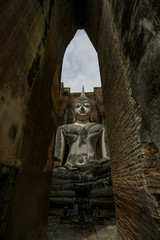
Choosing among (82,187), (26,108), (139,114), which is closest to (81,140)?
(82,187)

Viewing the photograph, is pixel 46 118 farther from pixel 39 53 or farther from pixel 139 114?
pixel 139 114

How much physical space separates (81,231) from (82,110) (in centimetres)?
649

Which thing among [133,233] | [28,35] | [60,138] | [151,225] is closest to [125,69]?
[28,35]

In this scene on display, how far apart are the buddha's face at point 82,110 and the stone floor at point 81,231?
231 inches

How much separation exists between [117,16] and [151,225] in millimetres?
3584

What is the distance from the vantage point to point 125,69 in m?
2.53

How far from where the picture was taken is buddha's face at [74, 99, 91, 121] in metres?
8.82

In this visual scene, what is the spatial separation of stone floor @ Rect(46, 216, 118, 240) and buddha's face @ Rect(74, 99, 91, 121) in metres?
A: 5.86

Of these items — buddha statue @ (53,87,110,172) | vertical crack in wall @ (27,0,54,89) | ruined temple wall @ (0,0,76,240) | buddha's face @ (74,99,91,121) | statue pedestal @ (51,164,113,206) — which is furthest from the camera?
buddha's face @ (74,99,91,121)

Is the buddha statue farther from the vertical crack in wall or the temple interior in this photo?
the vertical crack in wall

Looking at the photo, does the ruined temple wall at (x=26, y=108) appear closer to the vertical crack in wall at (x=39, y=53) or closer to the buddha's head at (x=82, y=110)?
the vertical crack in wall at (x=39, y=53)

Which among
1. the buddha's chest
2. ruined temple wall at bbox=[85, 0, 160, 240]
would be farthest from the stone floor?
the buddha's chest

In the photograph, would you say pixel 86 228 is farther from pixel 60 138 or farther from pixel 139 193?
pixel 60 138

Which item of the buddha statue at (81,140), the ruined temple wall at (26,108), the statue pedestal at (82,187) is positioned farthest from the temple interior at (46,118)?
the buddha statue at (81,140)
